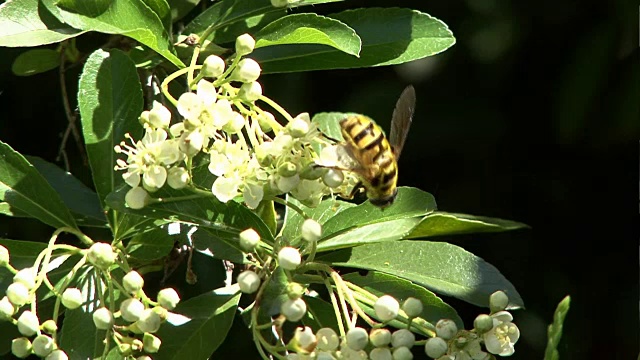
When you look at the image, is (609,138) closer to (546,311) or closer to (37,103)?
(546,311)

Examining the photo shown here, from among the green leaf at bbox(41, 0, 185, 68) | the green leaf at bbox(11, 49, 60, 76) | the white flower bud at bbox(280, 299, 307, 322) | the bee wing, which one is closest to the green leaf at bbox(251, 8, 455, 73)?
the bee wing

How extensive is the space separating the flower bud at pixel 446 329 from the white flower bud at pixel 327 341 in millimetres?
205

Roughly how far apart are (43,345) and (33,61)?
2.79ft

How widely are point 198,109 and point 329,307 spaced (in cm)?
56

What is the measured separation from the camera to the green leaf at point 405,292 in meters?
2.08

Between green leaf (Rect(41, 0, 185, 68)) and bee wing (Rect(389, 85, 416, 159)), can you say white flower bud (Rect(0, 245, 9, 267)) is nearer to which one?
green leaf (Rect(41, 0, 185, 68))

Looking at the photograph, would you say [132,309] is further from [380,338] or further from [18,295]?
[380,338]

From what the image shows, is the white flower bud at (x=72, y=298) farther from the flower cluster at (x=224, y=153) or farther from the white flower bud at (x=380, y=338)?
the white flower bud at (x=380, y=338)

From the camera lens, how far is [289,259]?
6.03 feet

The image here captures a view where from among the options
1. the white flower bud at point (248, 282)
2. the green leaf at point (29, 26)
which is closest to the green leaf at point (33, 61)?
the green leaf at point (29, 26)

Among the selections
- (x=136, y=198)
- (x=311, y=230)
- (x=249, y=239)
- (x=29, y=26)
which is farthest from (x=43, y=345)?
(x=29, y=26)

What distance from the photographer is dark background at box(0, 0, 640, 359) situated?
3.16 metres

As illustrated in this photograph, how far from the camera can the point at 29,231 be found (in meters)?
2.73

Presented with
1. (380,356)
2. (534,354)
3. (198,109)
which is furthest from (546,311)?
(198,109)
